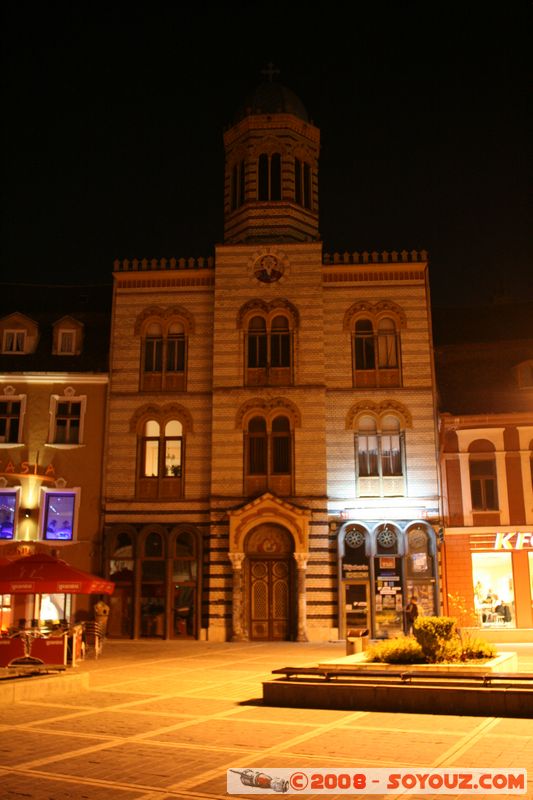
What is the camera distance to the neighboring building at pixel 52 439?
1282 inches

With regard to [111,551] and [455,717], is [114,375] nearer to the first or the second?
[111,551]

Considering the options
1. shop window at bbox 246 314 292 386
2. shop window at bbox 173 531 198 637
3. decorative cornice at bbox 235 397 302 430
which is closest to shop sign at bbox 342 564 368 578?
shop window at bbox 173 531 198 637

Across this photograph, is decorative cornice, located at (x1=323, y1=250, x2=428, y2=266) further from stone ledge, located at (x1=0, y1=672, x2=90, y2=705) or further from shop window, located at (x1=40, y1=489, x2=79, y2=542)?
stone ledge, located at (x1=0, y1=672, x2=90, y2=705)

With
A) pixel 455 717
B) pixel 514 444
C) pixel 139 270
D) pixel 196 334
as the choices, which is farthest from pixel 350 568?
pixel 455 717

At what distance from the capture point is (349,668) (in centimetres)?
1566

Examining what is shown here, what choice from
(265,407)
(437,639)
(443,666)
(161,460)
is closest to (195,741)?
(443,666)

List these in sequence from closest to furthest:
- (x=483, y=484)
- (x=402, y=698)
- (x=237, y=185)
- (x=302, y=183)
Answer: (x=402, y=698) → (x=483, y=484) → (x=302, y=183) → (x=237, y=185)

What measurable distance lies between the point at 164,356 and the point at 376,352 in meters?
8.72

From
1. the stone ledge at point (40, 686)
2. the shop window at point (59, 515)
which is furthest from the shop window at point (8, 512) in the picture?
the stone ledge at point (40, 686)

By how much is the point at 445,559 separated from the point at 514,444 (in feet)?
17.6

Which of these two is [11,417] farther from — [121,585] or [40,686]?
[40,686]

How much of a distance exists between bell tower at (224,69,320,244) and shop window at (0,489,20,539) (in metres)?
14.0

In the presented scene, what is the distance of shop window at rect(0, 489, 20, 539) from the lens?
32750mm

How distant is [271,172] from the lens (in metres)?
36.2
